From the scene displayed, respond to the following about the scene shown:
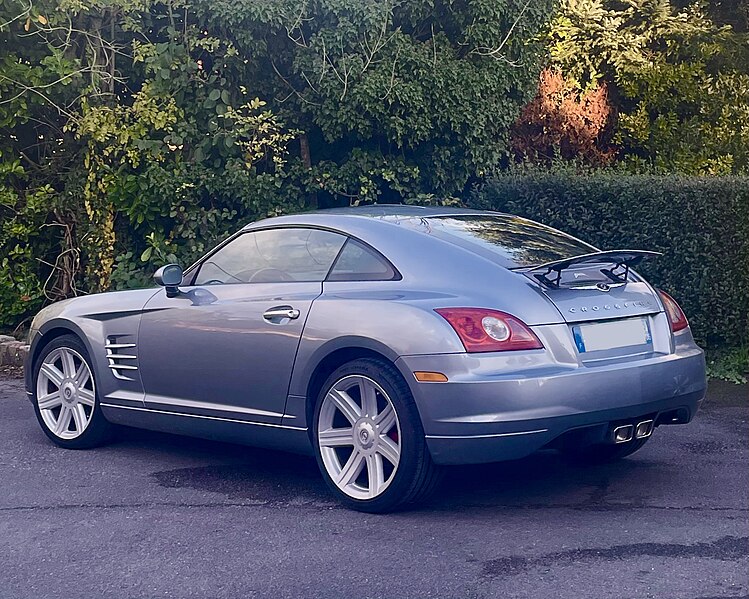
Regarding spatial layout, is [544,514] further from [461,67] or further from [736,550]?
[461,67]

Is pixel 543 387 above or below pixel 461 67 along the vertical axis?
below

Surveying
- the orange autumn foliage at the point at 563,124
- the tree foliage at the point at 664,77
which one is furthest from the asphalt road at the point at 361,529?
the tree foliage at the point at 664,77

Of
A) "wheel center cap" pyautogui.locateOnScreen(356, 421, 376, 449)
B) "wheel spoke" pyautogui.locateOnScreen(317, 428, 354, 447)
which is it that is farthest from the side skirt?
"wheel center cap" pyautogui.locateOnScreen(356, 421, 376, 449)

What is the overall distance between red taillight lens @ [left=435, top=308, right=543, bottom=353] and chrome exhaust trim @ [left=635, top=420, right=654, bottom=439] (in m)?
0.72

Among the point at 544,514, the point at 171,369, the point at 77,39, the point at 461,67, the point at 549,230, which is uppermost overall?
the point at 77,39

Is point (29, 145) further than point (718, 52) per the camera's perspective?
No

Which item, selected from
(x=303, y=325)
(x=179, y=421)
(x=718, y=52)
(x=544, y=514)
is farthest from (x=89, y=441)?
(x=718, y=52)

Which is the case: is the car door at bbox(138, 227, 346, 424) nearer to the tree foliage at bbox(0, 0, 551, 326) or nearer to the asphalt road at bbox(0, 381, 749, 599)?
the asphalt road at bbox(0, 381, 749, 599)

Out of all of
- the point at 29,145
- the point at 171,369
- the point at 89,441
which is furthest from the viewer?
the point at 29,145

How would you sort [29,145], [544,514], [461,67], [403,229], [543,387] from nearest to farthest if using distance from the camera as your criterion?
[543,387]
[544,514]
[403,229]
[461,67]
[29,145]

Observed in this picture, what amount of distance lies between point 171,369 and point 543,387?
7.65ft

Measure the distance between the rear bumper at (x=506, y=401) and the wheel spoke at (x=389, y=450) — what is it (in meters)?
0.22

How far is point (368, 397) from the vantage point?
5273mm

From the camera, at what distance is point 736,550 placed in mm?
4578
